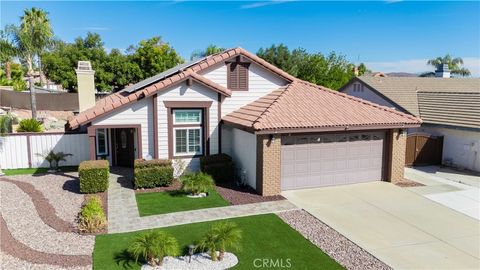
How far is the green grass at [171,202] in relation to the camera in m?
11.7

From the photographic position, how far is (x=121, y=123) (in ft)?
48.6

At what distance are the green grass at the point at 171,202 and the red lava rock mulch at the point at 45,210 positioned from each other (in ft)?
7.25

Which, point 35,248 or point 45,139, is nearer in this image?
point 35,248

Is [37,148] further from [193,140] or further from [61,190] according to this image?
[193,140]

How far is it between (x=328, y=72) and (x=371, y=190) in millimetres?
32867

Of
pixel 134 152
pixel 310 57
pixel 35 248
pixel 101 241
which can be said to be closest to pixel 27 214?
pixel 35 248

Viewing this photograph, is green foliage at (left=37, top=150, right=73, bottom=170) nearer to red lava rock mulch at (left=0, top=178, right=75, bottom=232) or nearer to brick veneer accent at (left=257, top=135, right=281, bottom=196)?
red lava rock mulch at (left=0, top=178, right=75, bottom=232)

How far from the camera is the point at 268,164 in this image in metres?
13.1

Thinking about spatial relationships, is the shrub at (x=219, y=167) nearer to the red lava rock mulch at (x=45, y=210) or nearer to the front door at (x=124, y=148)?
the front door at (x=124, y=148)

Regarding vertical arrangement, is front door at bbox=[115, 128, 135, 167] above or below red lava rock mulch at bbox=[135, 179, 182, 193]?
above

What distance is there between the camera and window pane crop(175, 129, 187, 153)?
51.2 ft

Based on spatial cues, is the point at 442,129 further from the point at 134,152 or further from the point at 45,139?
the point at 45,139

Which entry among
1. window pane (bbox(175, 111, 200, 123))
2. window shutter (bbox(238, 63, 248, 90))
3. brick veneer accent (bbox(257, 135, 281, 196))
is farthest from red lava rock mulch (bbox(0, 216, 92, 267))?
window shutter (bbox(238, 63, 248, 90))

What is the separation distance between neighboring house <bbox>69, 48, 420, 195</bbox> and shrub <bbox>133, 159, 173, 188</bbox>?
124 cm
